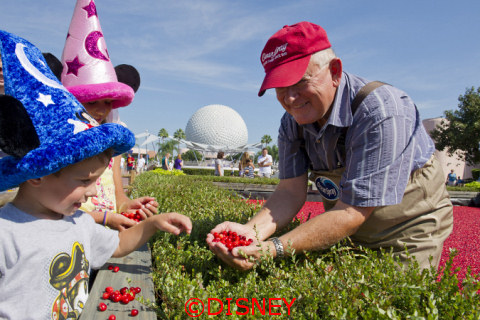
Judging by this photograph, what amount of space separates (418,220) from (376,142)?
29.4 inches

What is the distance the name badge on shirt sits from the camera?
2.91m

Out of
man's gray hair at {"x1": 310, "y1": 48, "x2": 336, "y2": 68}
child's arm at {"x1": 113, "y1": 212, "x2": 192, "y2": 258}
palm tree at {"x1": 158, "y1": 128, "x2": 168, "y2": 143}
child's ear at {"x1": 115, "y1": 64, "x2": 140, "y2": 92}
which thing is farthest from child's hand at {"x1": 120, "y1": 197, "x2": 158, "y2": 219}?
palm tree at {"x1": 158, "y1": 128, "x2": 168, "y2": 143}

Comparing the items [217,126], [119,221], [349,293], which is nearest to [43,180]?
[119,221]

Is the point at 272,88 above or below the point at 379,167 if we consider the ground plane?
above

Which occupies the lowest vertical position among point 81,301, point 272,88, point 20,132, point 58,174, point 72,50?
point 81,301

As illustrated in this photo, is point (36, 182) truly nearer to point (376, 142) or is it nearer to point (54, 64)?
point (54, 64)

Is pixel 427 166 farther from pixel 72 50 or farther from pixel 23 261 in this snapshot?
pixel 72 50

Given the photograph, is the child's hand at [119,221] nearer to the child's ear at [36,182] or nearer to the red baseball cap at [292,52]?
the child's ear at [36,182]

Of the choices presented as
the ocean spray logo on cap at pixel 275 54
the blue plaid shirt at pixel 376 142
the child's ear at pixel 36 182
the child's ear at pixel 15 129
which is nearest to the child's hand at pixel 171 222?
the child's ear at pixel 36 182

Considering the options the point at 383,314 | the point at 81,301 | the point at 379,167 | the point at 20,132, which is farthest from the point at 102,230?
the point at 379,167

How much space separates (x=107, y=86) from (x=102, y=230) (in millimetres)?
1374

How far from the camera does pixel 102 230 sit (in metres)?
2.19

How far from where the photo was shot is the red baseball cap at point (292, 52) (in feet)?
7.89

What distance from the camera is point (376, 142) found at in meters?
2.32
